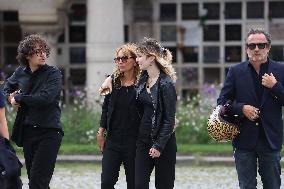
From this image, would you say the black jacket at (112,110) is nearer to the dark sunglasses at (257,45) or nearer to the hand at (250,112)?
the hand at (250,112)

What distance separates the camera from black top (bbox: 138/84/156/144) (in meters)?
7.73

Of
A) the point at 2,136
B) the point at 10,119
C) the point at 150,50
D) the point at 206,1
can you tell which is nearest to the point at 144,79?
the point at 150,50

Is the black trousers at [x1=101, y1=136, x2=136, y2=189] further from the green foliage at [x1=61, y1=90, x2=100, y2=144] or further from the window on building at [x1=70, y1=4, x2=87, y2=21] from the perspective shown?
the window on building at [x1=70, y1=4, x2=87, y2=21]

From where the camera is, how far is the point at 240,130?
7590 mm

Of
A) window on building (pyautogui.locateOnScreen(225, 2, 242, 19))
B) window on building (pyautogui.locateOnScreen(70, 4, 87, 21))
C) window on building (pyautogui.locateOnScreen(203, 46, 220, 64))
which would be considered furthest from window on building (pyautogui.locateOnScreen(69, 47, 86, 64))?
window on building (pyautogui.locateOnScreen(225, 2, 242, 19))

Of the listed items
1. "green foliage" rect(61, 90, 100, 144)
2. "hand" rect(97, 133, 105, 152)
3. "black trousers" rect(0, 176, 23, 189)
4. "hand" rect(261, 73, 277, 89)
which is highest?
"hand" rect(261, 73, 277, 89)

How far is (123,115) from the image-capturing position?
26.7 ft

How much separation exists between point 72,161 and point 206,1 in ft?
27.5

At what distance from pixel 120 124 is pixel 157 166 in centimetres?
64

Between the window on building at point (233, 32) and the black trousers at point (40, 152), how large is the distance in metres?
14.1

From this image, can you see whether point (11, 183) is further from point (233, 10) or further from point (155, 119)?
point (233, 10)

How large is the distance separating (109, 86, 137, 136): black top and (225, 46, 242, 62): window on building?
13.8 meters

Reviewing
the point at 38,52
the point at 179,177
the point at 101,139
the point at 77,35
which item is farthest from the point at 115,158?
the point at 77,35

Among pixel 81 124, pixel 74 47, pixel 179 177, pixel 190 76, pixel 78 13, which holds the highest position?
pixel 78 13
